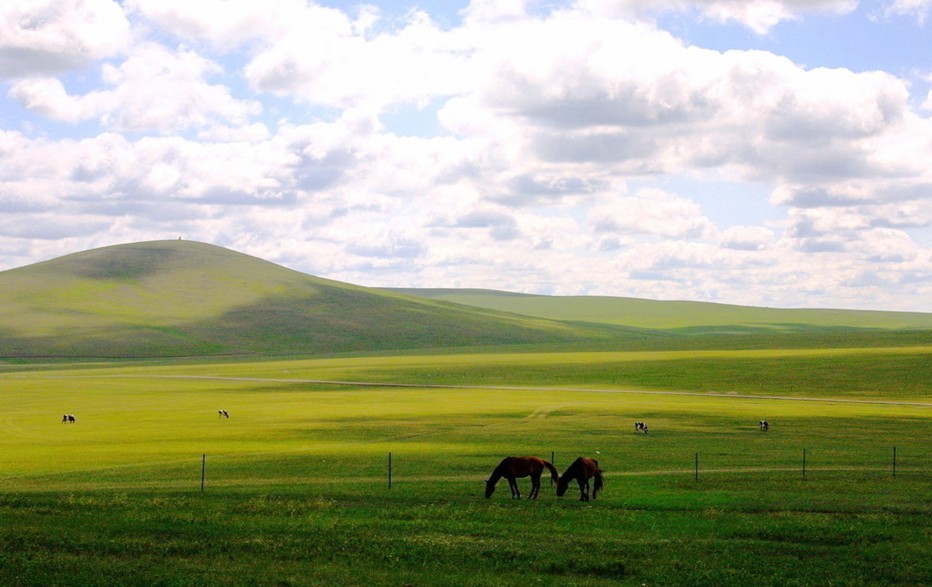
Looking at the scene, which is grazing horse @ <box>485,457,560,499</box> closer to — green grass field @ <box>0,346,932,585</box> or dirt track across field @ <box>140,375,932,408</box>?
green grass field @ <box>0,346,932,585</box>

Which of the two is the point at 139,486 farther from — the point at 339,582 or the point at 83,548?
the point at 339,582

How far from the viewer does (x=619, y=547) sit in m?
22.0

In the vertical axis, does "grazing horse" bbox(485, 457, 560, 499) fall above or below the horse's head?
above

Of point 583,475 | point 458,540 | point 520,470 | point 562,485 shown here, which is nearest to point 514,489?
point 520,470

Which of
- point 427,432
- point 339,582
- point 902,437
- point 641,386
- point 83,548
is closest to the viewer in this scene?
point 339,582

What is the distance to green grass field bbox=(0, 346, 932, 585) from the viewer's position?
66.1 feet

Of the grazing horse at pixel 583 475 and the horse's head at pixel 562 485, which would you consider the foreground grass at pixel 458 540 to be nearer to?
the horse's head at pixel 562 485

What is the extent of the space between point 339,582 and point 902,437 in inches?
1867

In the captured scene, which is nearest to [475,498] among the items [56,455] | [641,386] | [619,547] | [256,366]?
[619,547]

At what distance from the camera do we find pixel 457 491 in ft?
→ 107

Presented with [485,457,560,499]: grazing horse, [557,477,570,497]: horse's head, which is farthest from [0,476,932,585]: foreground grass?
[485,457,560,499]: grazing horse

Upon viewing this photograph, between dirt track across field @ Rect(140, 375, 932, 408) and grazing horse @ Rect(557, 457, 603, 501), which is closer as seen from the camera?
grazing horse @ Rect(557, 457, 603, 501)

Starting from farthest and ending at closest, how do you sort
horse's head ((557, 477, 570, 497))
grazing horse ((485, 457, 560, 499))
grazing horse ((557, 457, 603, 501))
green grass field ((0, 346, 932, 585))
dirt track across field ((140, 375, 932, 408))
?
1. dirt track across field ((140, 375, 932, 408))
2. horse's head ((557, 477, 570, 497))
3. grazing horse ((485, 457, 560, 499))
4. grazing horse ((557, 457, 603, 501))
5. green grass field ((0, 346, 932, 585))

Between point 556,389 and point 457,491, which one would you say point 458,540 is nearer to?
point 457,491
